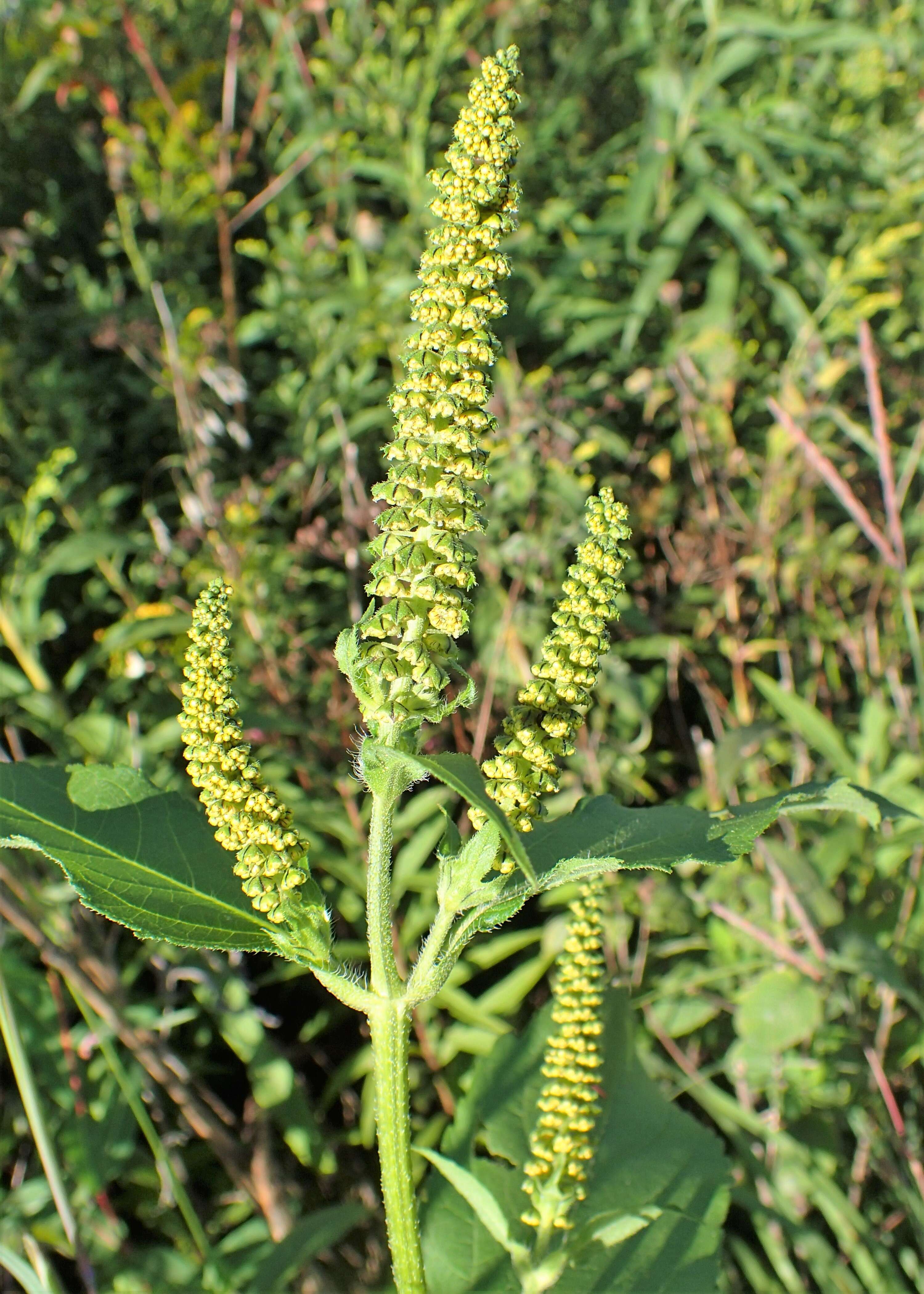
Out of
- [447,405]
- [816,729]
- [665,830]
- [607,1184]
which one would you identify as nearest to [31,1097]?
[607,1184]

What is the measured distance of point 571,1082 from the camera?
4.42 ft

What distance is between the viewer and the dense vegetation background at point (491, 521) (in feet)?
7.61

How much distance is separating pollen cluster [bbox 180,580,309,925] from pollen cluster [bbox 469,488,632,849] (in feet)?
0.81

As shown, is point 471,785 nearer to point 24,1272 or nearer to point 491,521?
point 24,1272

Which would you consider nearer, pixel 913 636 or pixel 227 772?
pixel 227 772

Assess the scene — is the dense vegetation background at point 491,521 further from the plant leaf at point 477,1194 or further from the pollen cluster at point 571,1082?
the plant leaf at point 477,1194

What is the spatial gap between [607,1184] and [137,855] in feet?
3.31

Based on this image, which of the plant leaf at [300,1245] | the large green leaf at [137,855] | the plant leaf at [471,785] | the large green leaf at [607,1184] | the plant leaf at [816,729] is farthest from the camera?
the plant leaf at [816,729]

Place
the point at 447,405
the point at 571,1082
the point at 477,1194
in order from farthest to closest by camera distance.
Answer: the point at 571,1082
the point at 477,1194
the point at 447,405

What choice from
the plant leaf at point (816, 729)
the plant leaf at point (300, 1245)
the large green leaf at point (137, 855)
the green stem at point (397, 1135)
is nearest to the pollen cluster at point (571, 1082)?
the green stem at point (397, 1135)

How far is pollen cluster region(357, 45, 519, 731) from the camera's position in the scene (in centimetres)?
92

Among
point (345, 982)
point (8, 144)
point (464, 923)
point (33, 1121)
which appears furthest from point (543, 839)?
point (8, 144)

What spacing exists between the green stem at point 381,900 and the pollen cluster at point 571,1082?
376 millimetres

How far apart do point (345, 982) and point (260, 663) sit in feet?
5.84
